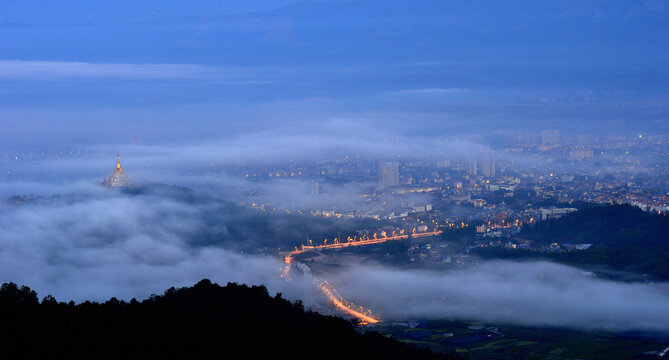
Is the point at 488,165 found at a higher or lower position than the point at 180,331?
higher

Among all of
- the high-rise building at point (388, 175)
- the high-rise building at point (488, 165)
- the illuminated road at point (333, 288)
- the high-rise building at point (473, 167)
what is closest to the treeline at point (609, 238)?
the illuminated road at point (333, 288)

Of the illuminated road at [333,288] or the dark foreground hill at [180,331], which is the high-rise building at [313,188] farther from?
the dark foreground hill at [180,331]

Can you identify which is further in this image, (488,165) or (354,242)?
(488,165)

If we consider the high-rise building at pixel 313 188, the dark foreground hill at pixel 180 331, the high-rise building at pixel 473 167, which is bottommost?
the dark foreground hill at pixel 180 331

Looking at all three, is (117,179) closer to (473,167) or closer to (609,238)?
(609,238)

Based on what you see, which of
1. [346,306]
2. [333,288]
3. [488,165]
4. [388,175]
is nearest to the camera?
[346,306]

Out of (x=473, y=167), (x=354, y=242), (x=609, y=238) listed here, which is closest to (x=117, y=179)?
(x=354, y=242)

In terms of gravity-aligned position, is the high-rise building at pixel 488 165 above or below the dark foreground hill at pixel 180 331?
above
